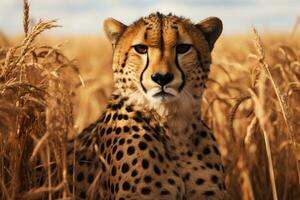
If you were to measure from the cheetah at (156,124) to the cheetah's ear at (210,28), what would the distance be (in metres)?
0.02

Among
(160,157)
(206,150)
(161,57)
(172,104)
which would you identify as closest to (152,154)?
(160,157)

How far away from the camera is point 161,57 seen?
3928mm

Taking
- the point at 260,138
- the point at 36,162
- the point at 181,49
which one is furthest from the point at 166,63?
the point at 260,138

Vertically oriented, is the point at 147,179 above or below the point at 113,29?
below

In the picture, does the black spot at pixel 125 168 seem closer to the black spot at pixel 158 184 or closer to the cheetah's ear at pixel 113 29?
the black spot at pixel 158 184

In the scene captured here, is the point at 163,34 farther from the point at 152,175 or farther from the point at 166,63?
the point at 152,175

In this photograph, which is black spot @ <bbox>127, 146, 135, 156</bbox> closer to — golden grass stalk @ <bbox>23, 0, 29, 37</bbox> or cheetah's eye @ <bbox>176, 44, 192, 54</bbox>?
cheetah's eye @ <bbox>176, 44, 192, 54</bbox>

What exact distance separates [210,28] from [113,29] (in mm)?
565

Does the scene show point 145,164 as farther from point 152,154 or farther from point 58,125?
point 58,125

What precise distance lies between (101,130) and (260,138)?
1.89m

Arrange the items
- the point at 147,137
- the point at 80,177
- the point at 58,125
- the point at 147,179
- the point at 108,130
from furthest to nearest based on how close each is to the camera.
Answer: the point at 80,177 → the point at 108,130 → the point at 147,137 → the point at 147,179 → the point at 58,125

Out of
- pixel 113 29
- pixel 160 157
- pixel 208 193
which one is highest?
pixel 113 29

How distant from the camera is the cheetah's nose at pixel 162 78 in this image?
3797 mm

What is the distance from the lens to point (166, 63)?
12.7 feet
